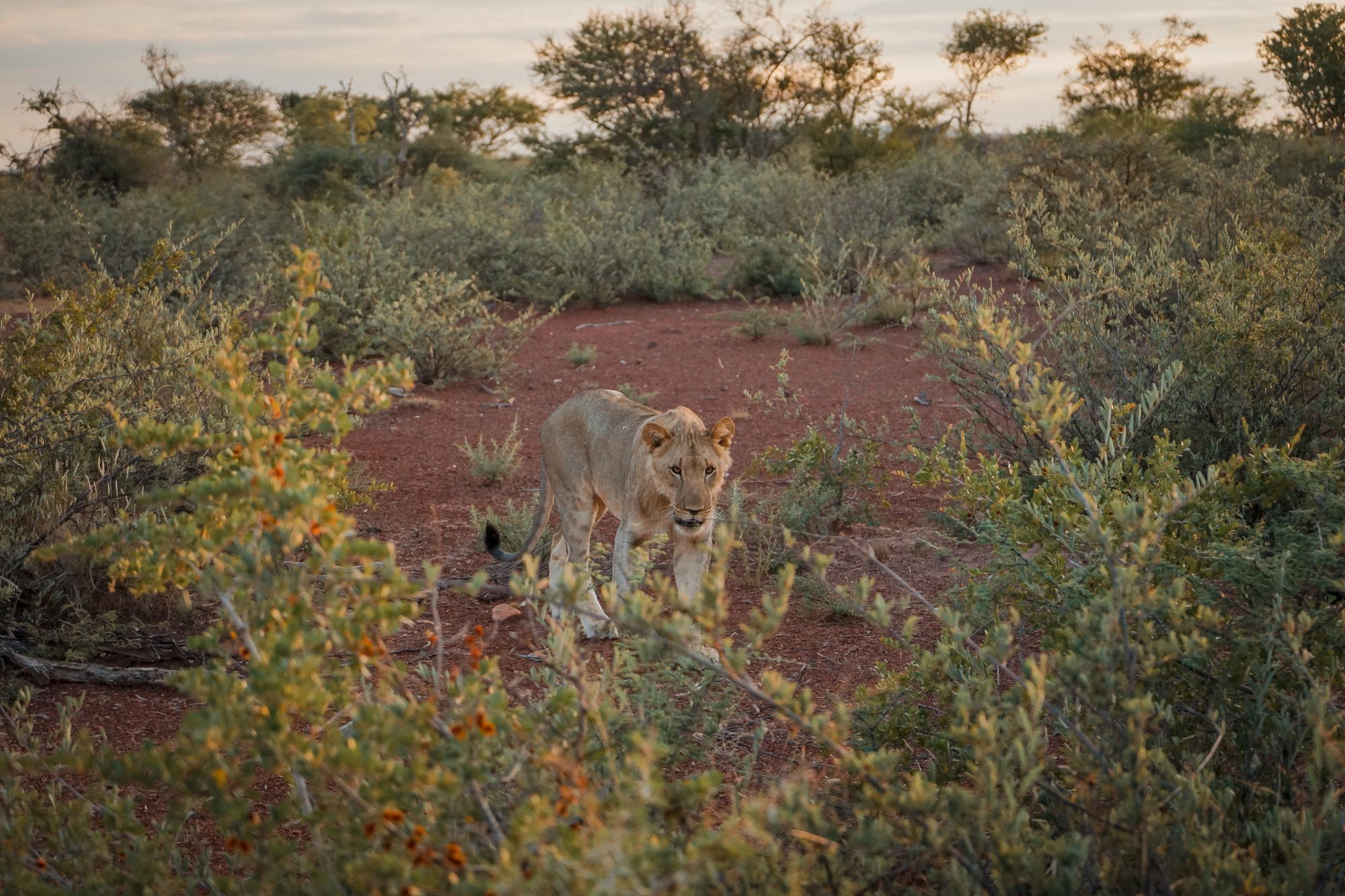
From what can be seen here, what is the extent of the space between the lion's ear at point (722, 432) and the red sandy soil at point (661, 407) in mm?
959

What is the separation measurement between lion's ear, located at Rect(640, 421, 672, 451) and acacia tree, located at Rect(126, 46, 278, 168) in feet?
89.1

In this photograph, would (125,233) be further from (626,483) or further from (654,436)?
(654,436)

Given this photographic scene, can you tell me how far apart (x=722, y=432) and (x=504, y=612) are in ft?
4.95

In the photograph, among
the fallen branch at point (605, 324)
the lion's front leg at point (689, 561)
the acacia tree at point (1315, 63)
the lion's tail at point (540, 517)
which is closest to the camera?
the lion's front leg at point (689, 561)

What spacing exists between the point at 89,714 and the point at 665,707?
8.24 feet

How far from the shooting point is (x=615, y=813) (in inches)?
67.9

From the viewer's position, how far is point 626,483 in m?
5.19

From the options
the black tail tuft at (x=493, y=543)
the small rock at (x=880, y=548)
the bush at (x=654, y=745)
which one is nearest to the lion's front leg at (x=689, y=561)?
the black tail tuft at (x=493, y=543)

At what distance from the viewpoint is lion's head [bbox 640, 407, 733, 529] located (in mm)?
4777

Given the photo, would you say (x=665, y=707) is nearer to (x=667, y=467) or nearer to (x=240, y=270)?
(x=667, y=467)

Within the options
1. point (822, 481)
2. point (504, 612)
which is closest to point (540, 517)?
point (504, 612)

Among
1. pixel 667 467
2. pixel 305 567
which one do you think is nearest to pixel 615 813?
pixel 305 567

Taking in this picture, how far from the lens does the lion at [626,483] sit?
4836 millimetres

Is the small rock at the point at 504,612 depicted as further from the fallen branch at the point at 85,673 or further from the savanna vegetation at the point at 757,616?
the fallen branch at the point at 85,673
